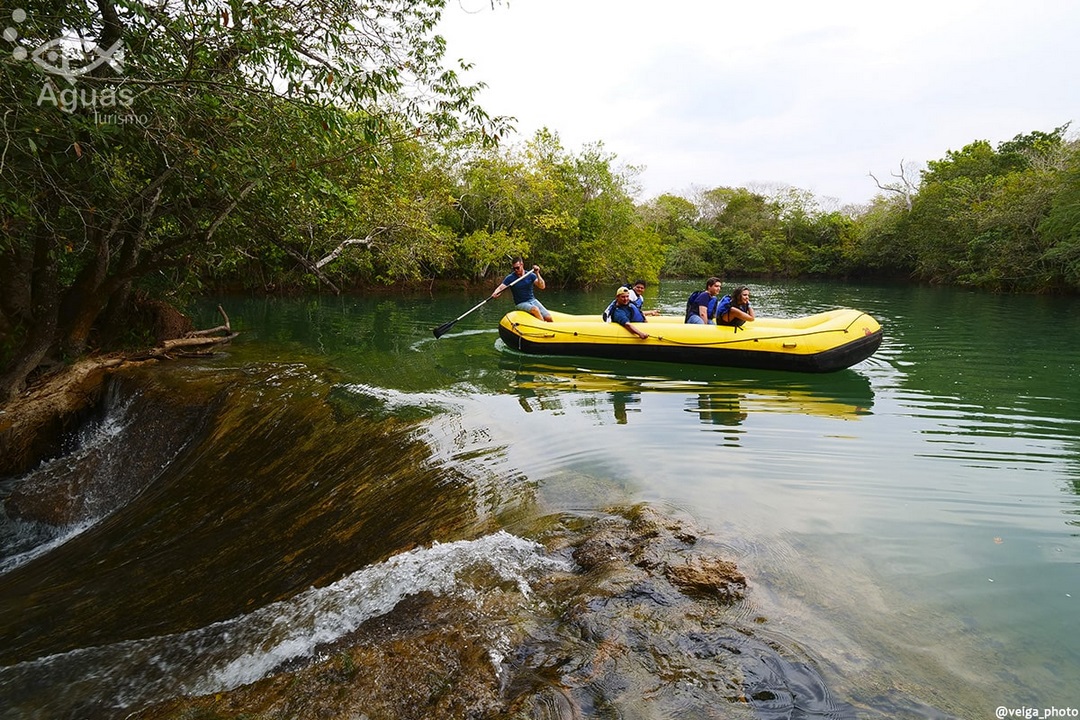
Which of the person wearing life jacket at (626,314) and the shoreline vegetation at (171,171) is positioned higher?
the shoreline vegetation at (171,171)

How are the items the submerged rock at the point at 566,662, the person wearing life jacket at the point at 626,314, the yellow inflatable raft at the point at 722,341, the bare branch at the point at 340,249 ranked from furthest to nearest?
1. the bare branch at the point at 340,249
2. the person wearing life jacket at the point at 626,314
3. the yellow inflatable raft at the point at 722,341
4. the submerged rock at the point at 566,662

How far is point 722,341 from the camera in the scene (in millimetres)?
9016

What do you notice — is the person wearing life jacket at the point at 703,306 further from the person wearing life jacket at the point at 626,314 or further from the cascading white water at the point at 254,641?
the cascading white water at the point at 254,641

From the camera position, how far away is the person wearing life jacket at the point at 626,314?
376 inches

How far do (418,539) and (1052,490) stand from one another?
5.23 metres

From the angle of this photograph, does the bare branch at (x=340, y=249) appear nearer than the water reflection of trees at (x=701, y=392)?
No

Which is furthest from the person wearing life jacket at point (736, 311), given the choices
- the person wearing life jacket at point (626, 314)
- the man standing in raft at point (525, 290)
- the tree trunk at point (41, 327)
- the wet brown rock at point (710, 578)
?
the tree trunk at point (41, 327)

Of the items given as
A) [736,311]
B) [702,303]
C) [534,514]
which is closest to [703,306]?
[702,303]

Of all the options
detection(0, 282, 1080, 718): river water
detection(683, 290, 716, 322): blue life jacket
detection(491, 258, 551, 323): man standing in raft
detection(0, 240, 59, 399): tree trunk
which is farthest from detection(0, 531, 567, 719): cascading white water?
detection(683, 290, 716, 322): blue life jacket

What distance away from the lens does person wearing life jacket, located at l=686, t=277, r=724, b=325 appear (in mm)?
10375

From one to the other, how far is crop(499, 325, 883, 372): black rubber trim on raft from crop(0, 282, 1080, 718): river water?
260 mm

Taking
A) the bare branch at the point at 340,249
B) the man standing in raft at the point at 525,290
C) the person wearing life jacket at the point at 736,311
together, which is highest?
the bare branch at the point at 340,249

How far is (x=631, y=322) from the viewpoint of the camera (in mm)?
9711

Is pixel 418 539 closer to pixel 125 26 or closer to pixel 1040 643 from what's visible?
pixel 1040 643
